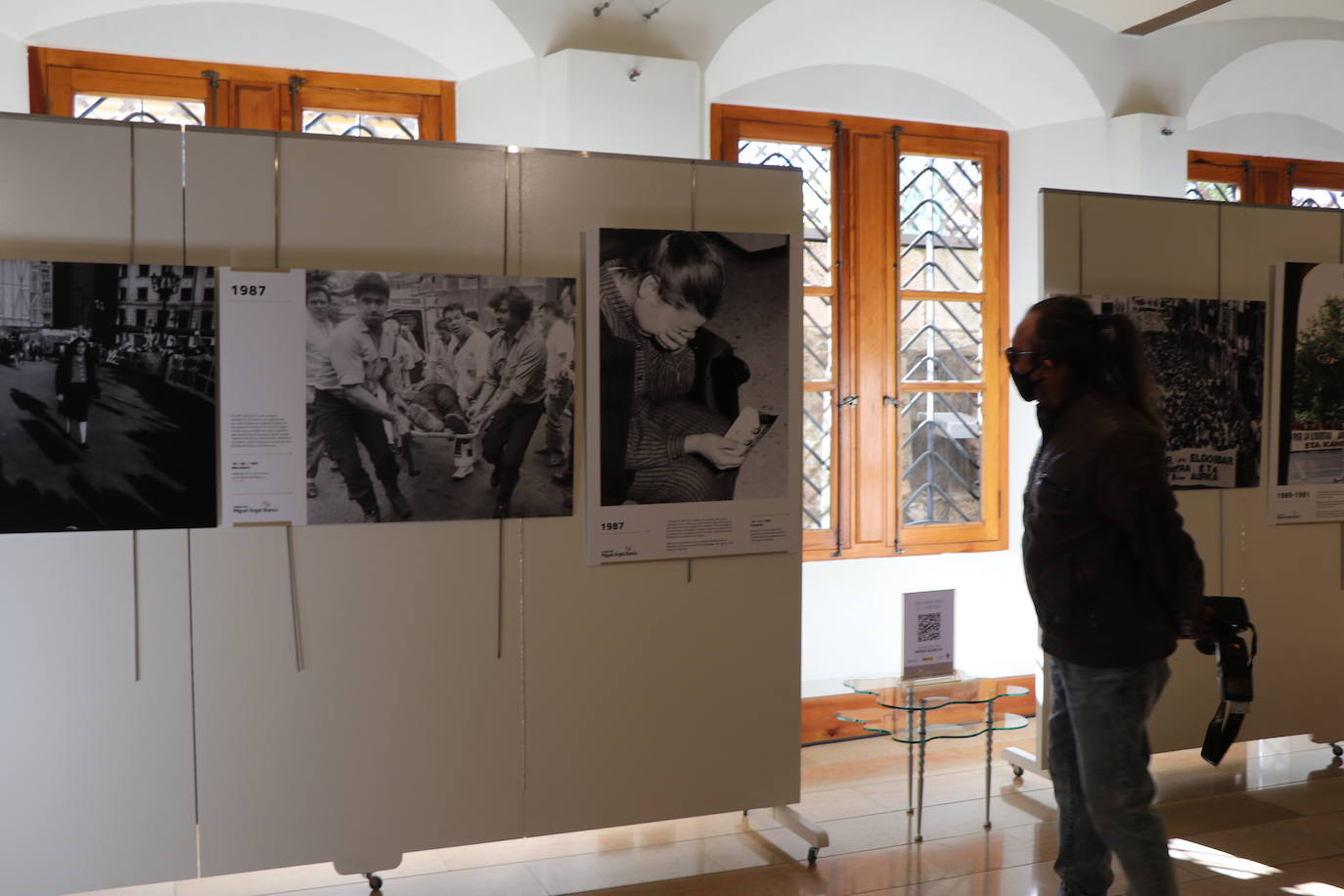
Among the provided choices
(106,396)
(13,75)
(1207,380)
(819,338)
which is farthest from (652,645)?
(13,75)

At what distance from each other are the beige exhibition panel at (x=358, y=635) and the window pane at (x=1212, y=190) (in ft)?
12.9

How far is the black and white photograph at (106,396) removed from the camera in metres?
3.22

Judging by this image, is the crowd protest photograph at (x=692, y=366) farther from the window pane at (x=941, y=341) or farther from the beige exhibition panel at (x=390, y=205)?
the window pane at (x=941, y=341)

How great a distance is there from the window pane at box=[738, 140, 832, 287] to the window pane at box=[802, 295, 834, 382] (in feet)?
0.36

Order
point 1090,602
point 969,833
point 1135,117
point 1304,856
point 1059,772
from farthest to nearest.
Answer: point 1135,117
point 969,833
point 1304,856
point 1059,772
point 1090,602

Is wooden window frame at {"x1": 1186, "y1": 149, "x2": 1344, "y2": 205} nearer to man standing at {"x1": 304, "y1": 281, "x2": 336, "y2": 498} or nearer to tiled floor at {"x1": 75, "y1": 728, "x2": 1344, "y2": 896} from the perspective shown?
tiled floor at {"x1": 75, "y1": 728, "x2": 1344, "y2": 896}

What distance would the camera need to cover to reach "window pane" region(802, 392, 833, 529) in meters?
5.82

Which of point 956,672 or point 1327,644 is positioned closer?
point 956,672

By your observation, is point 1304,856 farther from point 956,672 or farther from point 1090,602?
point 1090,602

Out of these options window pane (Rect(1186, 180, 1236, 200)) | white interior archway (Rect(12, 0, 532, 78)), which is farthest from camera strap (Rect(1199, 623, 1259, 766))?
window pane (Rect(1186, 180, 1236, 200))

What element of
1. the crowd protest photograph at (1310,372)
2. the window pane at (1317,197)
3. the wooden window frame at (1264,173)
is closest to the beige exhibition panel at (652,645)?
the crowd protest photograph at (1310,372)

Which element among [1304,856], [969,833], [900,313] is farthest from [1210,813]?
[900,313]

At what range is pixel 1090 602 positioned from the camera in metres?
2.86

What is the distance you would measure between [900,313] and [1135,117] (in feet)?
5.23
